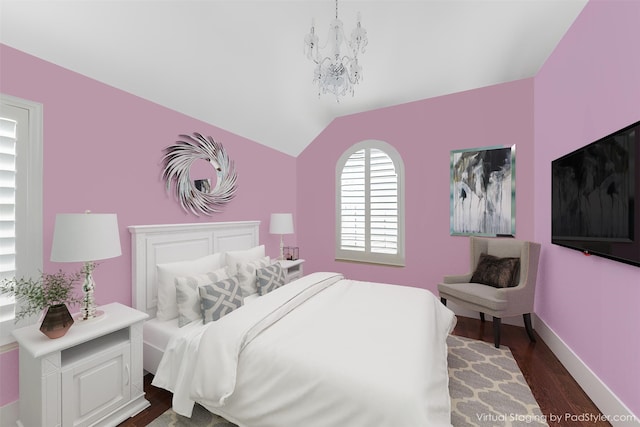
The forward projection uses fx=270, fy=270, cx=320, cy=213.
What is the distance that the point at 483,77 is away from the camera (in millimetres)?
3369

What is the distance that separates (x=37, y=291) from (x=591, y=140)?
4.11m

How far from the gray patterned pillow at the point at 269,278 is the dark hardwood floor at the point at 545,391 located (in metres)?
1.11

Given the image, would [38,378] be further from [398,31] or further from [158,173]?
[398,31]

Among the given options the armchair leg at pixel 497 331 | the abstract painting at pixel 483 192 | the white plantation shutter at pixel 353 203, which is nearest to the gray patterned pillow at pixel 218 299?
the white plantation shutter at pixel 353 203

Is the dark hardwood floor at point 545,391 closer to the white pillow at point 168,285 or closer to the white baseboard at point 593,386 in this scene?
the white baseboard at point 593,386

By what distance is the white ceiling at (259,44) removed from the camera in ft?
6.24

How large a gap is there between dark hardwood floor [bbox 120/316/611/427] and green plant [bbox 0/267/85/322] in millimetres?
964

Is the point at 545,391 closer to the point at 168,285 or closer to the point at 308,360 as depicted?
the point at 308,360

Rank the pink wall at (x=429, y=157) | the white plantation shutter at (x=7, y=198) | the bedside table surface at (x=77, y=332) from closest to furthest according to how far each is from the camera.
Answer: the bedside table surface at (x=77, y=332), the white plantation shutter at (x=7, y=198), the pink wall at (x=429, y=157)

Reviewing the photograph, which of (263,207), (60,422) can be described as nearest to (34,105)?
(60,422)

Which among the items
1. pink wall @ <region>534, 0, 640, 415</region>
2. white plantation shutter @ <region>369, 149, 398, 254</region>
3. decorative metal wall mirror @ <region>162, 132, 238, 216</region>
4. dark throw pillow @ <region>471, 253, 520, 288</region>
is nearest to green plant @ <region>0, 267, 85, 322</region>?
decorative metal wall mirror @ <region>162, 132, 238, 216</region>

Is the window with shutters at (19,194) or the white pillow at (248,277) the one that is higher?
the window with shutters at (19,194)

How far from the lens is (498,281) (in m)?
3.12

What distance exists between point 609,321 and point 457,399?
1.22 m
